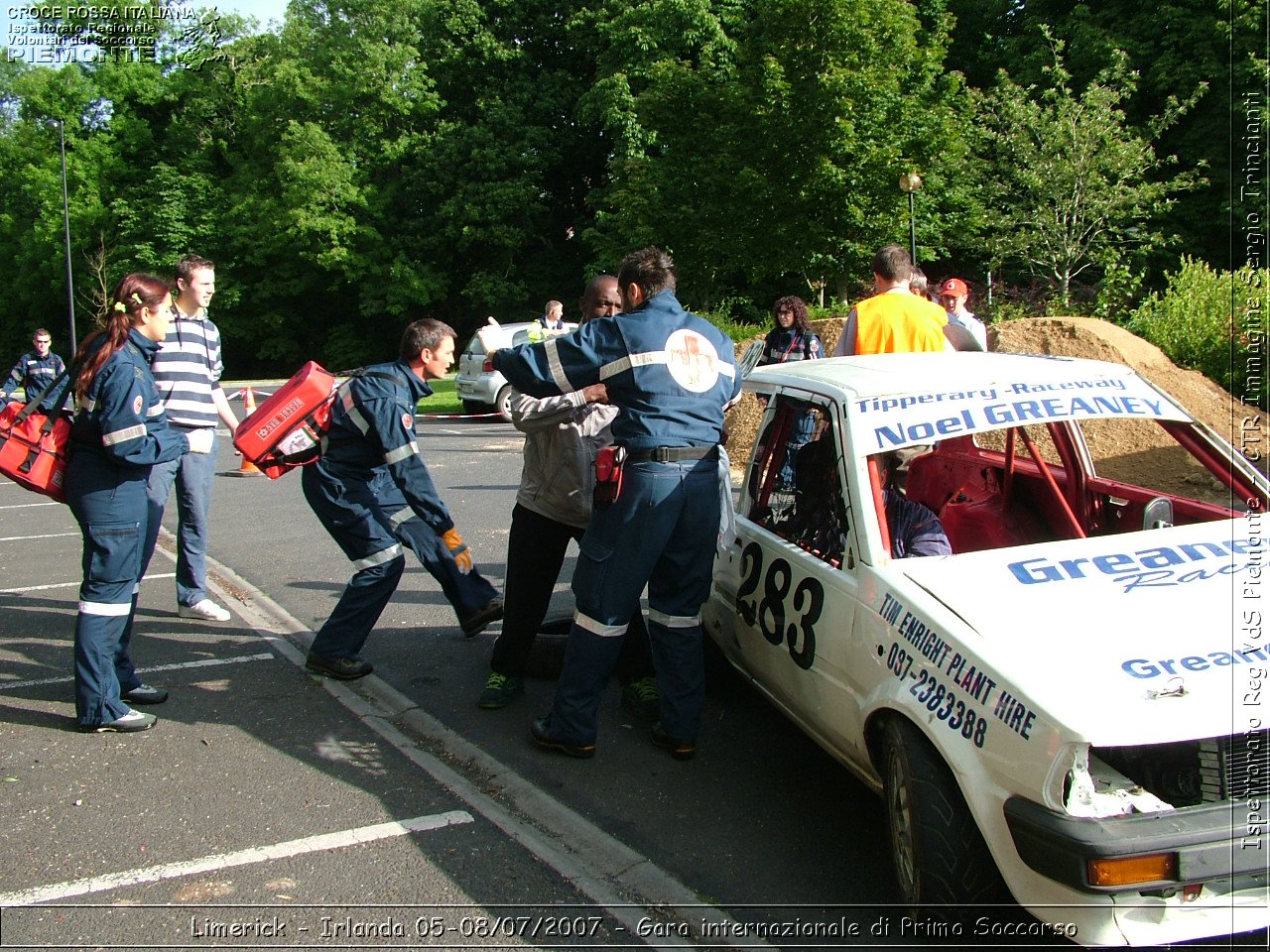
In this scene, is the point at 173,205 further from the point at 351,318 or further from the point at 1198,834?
the point at 1198,834

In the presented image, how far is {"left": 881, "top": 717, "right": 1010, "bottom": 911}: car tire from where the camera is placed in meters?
2.95

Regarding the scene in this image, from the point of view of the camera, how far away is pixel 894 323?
634 centimetres

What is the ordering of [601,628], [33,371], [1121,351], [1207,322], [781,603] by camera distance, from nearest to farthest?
[781,603]
[601,628]
[1121,351]
[1207,322]
[33,371]

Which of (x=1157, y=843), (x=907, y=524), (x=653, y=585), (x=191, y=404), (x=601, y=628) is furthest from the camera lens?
(x=191, y=404)

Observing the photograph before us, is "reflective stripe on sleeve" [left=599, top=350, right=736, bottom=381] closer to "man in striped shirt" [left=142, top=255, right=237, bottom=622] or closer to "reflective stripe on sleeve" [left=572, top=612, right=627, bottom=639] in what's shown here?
"reflective stripe on sleeve" [left=572, top=612, right=627, bottom=639]

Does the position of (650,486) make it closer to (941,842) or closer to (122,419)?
(941,842)

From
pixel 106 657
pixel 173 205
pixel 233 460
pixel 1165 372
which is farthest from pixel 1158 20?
pixel 173 205

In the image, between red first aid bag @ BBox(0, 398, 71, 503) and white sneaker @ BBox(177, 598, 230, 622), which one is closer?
red first aid bag @ BBox(0, 398, 71, 503)

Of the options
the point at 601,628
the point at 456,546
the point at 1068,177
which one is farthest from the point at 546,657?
the point at 1068,177

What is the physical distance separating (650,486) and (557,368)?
0.59m

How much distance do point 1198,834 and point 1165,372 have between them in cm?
1054

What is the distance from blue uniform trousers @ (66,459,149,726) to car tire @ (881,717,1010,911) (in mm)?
3465

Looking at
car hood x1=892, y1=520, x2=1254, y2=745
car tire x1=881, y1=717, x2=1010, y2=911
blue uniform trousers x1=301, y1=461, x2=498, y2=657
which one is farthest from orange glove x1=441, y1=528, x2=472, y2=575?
car tire x1=881, y1=717, x2=1010, y2=911

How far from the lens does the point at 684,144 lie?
29328 mm
